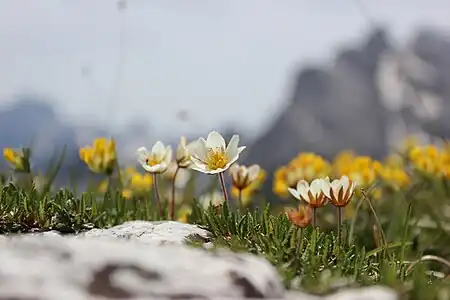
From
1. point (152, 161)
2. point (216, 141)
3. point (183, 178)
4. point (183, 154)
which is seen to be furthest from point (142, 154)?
point (183, 178)

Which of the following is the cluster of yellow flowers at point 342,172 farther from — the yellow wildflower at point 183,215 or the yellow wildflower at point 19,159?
the yellow wildflower at point 19,159

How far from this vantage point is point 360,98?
46531 millimetres

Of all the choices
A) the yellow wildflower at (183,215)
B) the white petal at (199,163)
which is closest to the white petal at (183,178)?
the yellow wildflower at (183,215)

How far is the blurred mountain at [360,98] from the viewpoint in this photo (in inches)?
1657

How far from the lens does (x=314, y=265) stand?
2029 mm

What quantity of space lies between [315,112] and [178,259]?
4679 cm

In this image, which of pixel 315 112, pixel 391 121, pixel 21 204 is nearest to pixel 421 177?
pixel 21 204

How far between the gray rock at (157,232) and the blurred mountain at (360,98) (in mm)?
36640

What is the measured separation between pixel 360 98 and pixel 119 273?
46.1m

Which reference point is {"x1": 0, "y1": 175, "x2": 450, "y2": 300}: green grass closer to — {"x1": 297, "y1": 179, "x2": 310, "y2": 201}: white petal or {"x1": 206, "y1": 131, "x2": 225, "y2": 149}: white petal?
{"x1": 297, "y1": 179, "x2": 310, "y2": 201}: white petal

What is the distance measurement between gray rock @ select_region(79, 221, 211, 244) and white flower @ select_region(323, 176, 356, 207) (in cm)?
44

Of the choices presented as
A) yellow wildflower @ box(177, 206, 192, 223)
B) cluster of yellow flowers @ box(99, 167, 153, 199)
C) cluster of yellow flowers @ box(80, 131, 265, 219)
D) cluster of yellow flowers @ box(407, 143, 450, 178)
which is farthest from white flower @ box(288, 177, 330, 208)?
cluster of yellow flowers @ box(407, 143, 450, 178)

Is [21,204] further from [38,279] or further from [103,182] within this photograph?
[103,182]

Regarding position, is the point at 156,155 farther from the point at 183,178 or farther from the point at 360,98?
the point at 360,98
